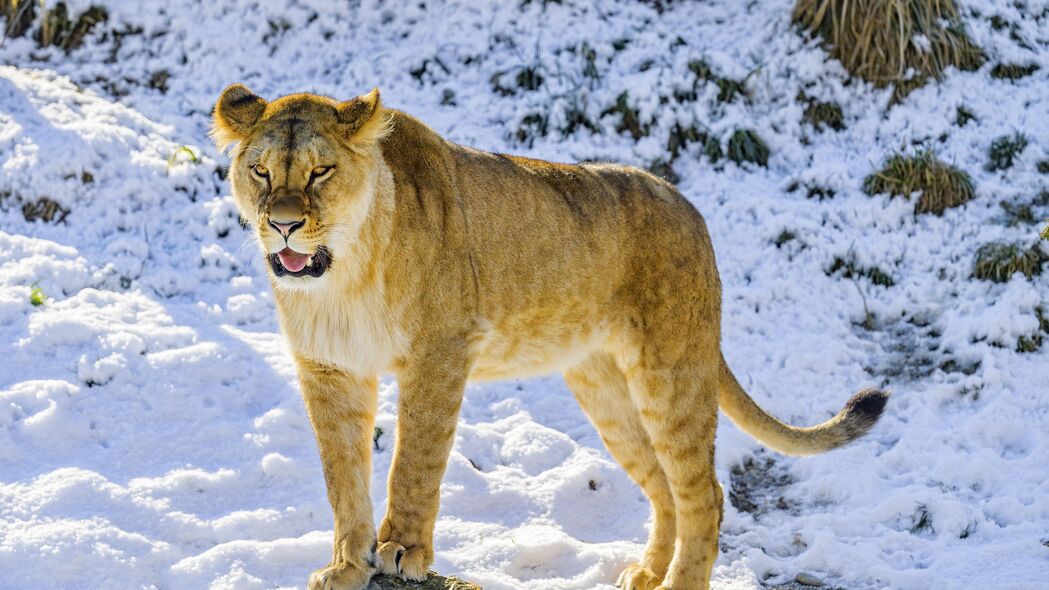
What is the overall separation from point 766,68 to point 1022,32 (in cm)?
215

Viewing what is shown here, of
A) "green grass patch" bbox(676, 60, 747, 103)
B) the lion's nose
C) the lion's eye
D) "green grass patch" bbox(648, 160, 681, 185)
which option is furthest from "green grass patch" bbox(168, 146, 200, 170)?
the lion's nose

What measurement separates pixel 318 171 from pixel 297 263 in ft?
1.08

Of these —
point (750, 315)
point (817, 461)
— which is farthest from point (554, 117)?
point (817, 461)

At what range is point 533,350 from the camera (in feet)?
16.0

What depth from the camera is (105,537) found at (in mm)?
5031

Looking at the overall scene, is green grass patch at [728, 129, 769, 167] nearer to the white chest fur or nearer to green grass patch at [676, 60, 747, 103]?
green grass patch at [676, 60, 747, 103]

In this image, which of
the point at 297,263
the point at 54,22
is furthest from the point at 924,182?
the point at 54,22

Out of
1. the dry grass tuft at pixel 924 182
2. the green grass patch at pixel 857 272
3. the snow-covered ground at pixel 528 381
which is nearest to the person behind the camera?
the snow-covered ground at pixel 528 381

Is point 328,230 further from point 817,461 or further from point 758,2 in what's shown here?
point 758,2

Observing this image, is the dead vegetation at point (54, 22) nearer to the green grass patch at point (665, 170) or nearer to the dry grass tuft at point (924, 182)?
the green grass patch at point (665, 170)

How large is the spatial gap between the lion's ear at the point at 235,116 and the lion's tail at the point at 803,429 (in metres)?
2.46

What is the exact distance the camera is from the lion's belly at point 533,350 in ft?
15.5

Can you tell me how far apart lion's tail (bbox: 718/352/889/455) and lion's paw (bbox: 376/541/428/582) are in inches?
74.0

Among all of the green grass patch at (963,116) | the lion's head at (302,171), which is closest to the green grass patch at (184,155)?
the lion's head at (302,171)
